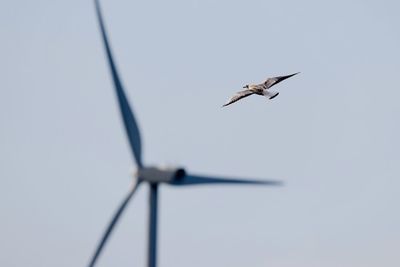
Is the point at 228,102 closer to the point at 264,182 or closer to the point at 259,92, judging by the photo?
the point at 259,92

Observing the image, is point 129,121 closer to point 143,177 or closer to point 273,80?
point 143,177

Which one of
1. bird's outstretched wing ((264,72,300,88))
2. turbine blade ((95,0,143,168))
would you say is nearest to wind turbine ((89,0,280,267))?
turbine blade ((95,0,143,168))

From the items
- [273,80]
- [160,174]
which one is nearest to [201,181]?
[160,174]

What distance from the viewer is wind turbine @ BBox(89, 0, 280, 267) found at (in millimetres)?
68625

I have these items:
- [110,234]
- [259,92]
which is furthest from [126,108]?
[259,92]

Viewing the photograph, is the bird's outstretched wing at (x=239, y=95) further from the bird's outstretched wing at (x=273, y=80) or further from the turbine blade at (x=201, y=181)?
the turbine blade at (x=201, y=181)

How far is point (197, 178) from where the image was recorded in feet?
231

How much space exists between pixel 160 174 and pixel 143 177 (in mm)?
1619

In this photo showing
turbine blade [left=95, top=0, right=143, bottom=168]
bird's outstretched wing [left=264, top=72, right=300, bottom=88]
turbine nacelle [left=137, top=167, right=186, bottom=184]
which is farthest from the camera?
bird's outstretched wing [left=264, top=72, right=300, bottom=88]

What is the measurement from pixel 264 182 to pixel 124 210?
987cm

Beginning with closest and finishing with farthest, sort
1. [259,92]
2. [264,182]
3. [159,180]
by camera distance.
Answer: [264,182] < [159,180] < [259,92]

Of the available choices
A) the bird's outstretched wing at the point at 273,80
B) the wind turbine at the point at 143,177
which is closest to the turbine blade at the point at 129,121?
the wind turbine at the point at 143,177

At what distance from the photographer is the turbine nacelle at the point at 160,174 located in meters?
68.4

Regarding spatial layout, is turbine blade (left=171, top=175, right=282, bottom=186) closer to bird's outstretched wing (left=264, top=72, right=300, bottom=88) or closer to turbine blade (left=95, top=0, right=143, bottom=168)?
turbine blade (left=95, top=0, right=143, bottom=168)
